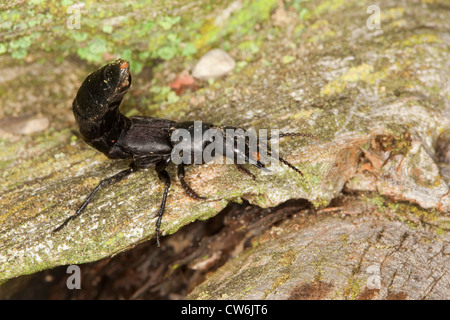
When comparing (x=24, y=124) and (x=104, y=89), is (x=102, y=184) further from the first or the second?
(x=24, y=124)

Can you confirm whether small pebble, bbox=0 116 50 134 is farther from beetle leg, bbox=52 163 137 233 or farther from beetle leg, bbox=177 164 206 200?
beetle leg, bbox=177 164 206 200

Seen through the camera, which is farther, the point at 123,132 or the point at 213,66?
the point at 213,66

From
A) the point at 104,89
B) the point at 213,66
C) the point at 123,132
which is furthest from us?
the point at 213,66

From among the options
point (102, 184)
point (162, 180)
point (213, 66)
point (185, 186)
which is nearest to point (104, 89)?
point (102, 184)

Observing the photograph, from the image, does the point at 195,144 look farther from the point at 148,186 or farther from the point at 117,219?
the point at 117,219
